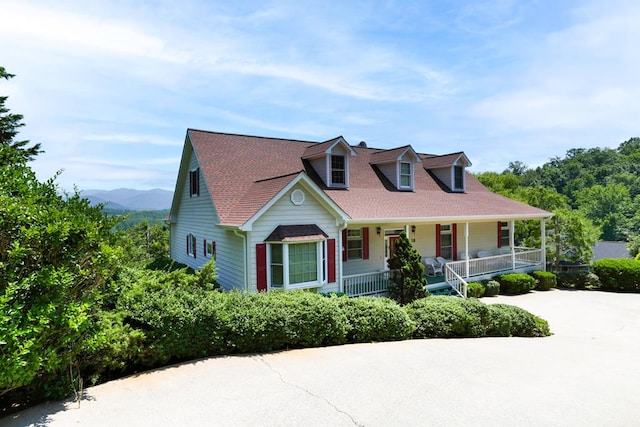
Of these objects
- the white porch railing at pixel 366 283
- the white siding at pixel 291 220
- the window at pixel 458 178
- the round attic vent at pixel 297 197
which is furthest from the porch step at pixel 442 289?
the round attic vent at pixel 297 197

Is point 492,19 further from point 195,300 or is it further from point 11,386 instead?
point 11,386

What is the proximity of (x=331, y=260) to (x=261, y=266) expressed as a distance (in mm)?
2686

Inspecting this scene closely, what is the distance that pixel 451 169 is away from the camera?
2198 centimetres

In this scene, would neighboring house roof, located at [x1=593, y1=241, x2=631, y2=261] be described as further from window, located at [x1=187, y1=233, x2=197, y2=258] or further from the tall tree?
the tall tree

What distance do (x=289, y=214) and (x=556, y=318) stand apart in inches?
432

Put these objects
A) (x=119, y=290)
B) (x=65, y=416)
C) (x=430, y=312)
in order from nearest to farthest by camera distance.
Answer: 1. (x=65, y=416)
2. (x=119, y=290)
3. (x=430, y=312)

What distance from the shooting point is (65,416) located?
487 cm

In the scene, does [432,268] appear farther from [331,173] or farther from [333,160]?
[333,160]

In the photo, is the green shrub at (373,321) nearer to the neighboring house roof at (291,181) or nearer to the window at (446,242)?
the neighboring house roof at (291,181)

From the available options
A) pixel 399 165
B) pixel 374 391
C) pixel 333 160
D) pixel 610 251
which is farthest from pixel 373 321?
pixel 610 251

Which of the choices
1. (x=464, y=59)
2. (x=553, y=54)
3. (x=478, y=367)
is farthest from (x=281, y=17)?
(x=478, y=367)

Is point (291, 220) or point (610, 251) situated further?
point (610, 251)

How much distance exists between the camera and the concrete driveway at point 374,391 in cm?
495

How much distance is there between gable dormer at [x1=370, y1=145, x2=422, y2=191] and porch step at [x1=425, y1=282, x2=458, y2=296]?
17.8 ft
